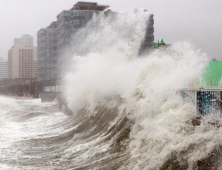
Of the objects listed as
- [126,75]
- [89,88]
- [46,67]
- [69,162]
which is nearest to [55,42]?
[46,67]

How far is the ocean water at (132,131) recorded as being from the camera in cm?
859

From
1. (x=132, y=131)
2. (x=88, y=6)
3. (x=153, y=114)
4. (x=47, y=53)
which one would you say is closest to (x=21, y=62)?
(x=47, y=53)

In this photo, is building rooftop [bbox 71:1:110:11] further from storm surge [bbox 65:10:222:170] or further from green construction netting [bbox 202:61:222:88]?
green construction netting [bbox 202:61:222:88]

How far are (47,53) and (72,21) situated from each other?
21207mm

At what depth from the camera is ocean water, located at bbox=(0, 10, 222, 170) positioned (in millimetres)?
8586

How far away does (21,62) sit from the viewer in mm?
155625

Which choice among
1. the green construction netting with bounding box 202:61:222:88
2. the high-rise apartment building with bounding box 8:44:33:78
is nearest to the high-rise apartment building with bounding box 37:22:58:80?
the high-rise apartment building with bounding box 8:44:33:78

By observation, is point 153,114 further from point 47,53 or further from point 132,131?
point 47,53

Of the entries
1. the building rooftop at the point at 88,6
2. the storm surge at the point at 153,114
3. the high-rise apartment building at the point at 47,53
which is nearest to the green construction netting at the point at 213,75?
the storm surge at the point at 153,114

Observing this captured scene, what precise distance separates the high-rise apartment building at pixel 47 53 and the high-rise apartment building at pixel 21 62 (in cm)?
4948

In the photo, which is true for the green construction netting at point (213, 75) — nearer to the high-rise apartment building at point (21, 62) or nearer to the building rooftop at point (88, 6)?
the building rooftop at point (88, 6)

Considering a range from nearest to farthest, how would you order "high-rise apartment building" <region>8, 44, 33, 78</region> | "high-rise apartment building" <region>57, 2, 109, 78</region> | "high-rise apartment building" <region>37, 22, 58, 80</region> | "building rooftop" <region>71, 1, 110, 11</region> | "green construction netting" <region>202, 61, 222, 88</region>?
"green construction netting" <region>202, 61, 222, 88</region>
"high-rise apartment building" <region>57, 2, 109, 78</region>
"building rooftop" <region>71, 1, 110, 11</region>
"high-rise apartment building" <region>37, 22, 58, 80</region>
"high-rise apartment building" <region>8, 44, 33, 78</region>

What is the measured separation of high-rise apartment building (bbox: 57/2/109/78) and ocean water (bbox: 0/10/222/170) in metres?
59.9

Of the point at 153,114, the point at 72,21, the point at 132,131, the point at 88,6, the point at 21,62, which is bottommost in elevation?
the point at 132,131
